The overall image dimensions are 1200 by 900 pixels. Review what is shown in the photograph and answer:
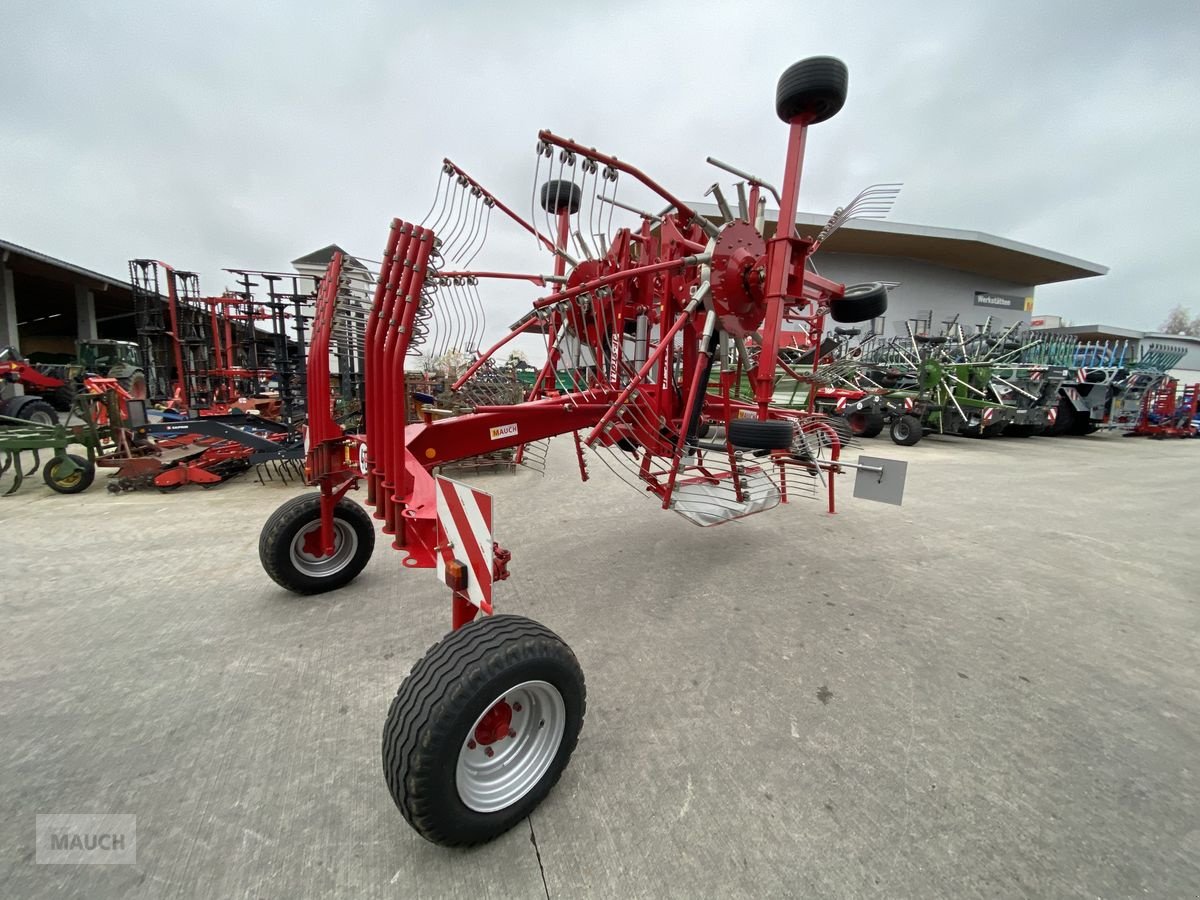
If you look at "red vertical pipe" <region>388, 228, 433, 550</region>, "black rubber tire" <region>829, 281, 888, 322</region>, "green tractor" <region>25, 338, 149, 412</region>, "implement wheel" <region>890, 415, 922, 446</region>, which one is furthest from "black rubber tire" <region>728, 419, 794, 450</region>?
"green tractor" <region>25, 338, 149, 412</region>

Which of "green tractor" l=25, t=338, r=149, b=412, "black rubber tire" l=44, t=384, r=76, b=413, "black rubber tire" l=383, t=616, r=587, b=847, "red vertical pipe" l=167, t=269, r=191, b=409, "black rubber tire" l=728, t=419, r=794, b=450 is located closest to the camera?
"black rubber tire" l=383, t=616, r=587, b=847

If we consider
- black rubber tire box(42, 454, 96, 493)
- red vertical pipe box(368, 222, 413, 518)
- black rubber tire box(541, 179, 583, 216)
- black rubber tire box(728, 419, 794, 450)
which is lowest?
black rubber tire box(42, 454, 96, 493)

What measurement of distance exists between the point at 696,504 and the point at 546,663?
2.81 metres

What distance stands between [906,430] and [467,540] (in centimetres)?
1191

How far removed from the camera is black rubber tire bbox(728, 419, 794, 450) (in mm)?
2641

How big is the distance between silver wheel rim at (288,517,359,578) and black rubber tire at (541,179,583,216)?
8.81 ft

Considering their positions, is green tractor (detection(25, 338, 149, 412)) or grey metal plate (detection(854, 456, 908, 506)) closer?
grey metal plate (detection(854, 456, 908, 506))

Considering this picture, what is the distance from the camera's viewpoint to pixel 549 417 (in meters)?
2.95

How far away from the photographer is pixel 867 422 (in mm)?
11703

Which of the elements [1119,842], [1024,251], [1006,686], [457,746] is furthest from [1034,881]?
[1024,251]

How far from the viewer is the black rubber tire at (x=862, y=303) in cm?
352

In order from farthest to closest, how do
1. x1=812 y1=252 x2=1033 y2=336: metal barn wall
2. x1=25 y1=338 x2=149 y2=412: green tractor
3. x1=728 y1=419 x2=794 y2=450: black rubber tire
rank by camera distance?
x1=812 y1=252 x2=1033 y2=336: metal barn wall
x1=25 y1=338 x2=149 y2=412: green tractor
x1=728 y1=419 x2=794 y2=450: black rubber tire

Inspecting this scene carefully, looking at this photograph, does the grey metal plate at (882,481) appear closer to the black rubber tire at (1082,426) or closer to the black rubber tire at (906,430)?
the black rubber tire at (906,430)

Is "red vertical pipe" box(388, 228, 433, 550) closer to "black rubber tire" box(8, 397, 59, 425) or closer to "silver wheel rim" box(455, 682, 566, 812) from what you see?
"silver wheel rim" box(455, 682, 566, 812)
